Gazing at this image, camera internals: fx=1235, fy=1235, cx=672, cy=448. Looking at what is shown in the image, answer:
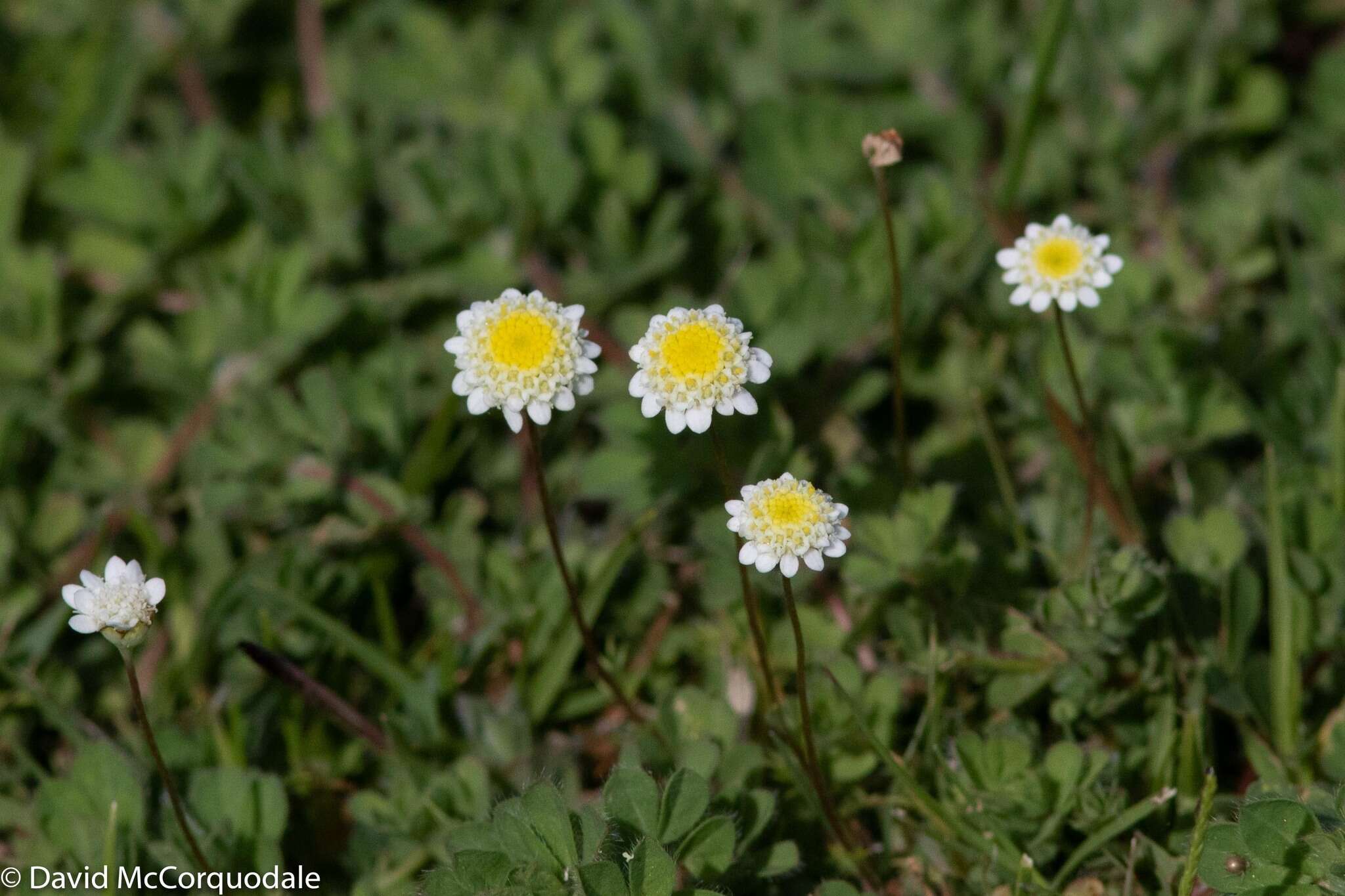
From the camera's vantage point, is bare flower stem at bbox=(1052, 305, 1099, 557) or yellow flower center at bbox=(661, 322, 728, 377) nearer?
yellow flower center at bbox=(661, 322, 728, 377)

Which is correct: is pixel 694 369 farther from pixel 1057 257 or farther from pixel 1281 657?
pixel 1281 657

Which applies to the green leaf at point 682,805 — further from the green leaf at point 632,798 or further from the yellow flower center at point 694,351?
the yellow flower center at point 694,351

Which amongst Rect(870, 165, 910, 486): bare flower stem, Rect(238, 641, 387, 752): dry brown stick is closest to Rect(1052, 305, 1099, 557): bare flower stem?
Rect(870, 165, 910, 486): bare flower stem

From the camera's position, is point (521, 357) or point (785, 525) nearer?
point (785, 525)

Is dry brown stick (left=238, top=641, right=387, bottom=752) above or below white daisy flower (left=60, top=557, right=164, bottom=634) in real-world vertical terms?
below

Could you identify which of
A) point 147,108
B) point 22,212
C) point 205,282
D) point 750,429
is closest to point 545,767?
point 750,429

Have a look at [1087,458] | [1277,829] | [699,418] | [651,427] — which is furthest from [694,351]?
[1277,829]

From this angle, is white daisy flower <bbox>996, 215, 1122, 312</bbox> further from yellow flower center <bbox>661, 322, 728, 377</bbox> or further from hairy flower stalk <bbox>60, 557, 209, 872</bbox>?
hairy flower stalk <bbox>60, 557, 209, 872</bbox>

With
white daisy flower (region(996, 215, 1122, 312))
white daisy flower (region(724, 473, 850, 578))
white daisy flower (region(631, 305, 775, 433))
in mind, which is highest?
white daisy flower (region(996, 215, 1122, 312))
